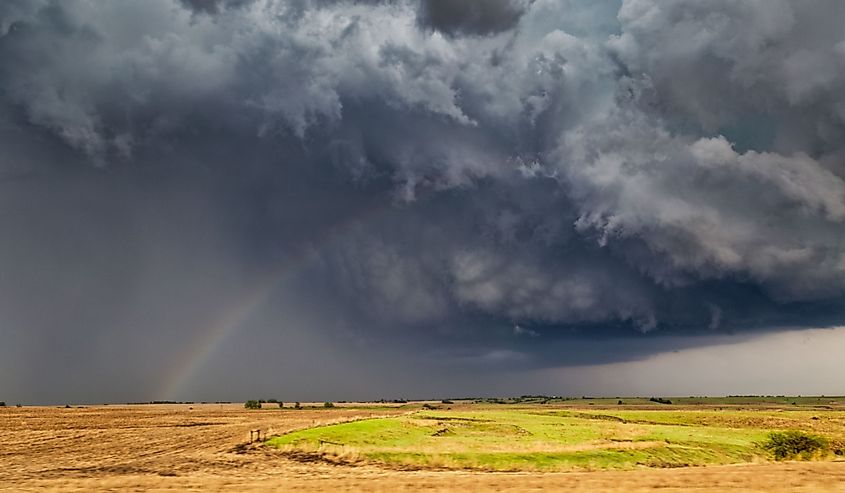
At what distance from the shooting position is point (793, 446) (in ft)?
186

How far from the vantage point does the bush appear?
5519cm

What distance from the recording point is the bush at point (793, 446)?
2173 inches

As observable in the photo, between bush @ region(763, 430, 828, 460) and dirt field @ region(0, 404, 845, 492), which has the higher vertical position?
dirt field @ region(0, 404, 845, 492)

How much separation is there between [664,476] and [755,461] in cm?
1901

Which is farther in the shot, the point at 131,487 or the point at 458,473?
the point at 458,473

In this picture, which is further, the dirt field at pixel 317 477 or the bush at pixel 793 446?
the bush at pixel 793 446

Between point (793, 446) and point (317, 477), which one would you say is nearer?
point (317, 477)

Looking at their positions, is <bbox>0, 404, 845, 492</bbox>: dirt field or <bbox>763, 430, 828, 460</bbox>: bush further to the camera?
<bbox>763, 430, 828, 460</bbox>: bush

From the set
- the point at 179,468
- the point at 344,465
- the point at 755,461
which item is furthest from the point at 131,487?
the point at 755,461

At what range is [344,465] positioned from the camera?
147ft

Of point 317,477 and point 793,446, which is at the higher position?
point 317,477

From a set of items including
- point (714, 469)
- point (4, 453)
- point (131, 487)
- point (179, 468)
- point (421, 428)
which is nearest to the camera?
point (131, 487)

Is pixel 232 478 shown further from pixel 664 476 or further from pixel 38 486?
pixel 664 476

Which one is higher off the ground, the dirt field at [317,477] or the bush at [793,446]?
the dirt field at [317,477]
